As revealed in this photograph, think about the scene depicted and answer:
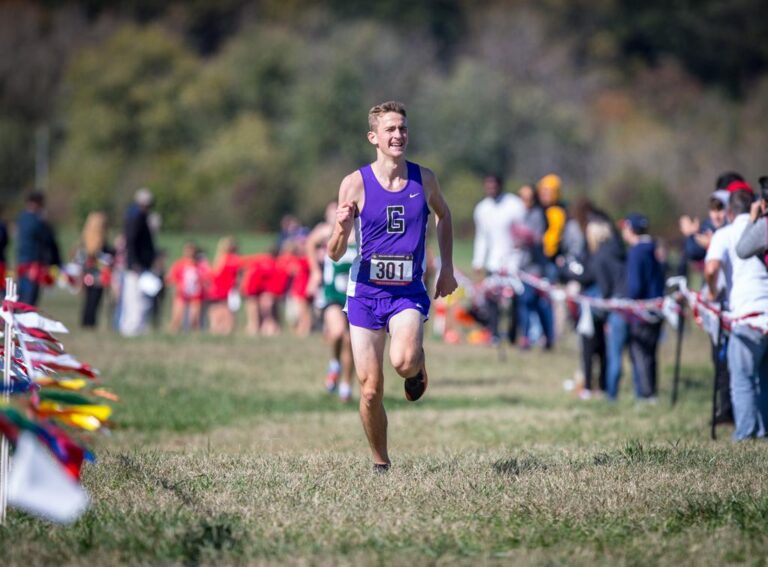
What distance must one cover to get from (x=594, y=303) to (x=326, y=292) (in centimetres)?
365

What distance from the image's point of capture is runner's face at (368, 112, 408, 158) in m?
8.73

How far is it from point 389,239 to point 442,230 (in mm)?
532

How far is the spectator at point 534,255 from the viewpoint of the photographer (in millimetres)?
21594

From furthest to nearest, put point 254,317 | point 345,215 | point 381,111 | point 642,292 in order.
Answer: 1. point 254,317
2. point 642,292
3. point 381,111
4. point 345,215

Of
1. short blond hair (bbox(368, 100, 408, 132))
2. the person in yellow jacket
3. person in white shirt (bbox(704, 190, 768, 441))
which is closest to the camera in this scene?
short blond hair (bbox(368, 100, 408, 132))

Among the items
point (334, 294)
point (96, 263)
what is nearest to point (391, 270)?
point (334, 294)

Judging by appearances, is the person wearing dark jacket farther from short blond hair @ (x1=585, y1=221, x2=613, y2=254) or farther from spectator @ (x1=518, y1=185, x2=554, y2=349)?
spectator @ (x1=518, y1=185, x2=554, y2=349)

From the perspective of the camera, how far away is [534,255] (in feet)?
71.5

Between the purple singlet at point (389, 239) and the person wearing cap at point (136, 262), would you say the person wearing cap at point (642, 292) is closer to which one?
the purple singlet at point (389, 239)

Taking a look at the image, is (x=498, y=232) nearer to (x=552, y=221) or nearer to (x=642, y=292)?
(x=552, y=221)

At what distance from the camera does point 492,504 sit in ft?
24.3

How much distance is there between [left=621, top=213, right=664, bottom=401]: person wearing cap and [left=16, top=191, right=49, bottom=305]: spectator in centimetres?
1070

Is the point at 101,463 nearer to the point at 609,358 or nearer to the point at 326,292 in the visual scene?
the point at 326,292

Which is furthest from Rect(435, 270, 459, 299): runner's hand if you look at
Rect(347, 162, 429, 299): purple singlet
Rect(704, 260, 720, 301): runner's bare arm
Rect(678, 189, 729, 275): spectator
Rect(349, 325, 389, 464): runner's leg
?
Rect(678, 189, 729, 275): spectator
